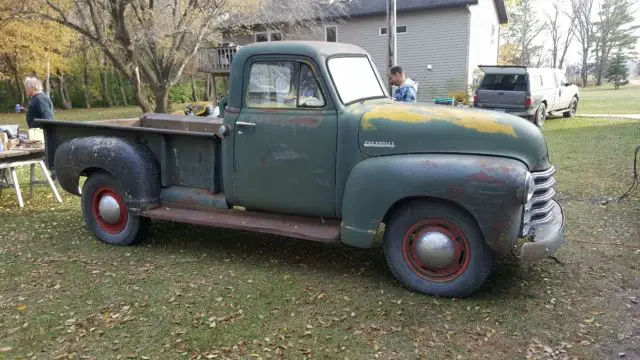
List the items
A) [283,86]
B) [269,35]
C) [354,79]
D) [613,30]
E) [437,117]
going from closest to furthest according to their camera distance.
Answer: [437,117], [283,86], [354,79], [269,35], [613,30]

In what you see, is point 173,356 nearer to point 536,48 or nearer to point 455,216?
point 455,216

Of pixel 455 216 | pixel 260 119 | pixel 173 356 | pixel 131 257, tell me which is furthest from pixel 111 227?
pixel 455 216

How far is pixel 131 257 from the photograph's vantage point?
17.8 feet

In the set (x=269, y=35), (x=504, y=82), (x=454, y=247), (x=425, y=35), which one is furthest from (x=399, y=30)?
(x=454, y=247)

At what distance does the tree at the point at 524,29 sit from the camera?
55562 mm

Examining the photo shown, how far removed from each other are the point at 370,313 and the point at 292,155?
1.57 metres

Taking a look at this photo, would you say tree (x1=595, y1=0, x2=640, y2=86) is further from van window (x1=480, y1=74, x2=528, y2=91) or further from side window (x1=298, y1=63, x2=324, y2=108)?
side window (x1=298, y1=63, x2=324, y2=108)

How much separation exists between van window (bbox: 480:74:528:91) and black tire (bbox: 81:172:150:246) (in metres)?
12.8

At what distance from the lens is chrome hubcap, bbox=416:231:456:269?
4168mm

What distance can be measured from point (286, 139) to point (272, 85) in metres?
0.55

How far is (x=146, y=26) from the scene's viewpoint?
18125 mm

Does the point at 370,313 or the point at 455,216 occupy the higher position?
the point at 455,216

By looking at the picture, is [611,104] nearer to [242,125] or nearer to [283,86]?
[283,86]

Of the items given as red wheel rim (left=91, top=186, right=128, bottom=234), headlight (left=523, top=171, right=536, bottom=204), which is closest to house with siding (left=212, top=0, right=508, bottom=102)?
red wheel rim (left=91, top=186, right=128, bottom=234)
